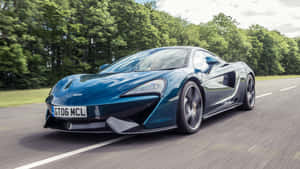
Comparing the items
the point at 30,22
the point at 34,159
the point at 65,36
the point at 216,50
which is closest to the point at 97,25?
the point at 65,36

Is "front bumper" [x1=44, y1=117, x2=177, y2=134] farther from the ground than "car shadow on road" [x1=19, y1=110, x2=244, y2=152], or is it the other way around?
"front bumper" [x1=44, y1=117, x2=177, y2=134]

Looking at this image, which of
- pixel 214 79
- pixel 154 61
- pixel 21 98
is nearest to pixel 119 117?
pixel 154 61

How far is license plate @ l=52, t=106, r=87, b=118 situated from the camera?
10.2 ft

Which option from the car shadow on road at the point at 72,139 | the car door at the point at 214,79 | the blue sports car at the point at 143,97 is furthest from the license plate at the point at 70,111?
the car door at the point at 214,79

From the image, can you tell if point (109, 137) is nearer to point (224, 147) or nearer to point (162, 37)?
point (224, 147)

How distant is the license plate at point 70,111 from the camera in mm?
3119

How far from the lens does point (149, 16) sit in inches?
1603

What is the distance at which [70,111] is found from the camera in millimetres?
3180

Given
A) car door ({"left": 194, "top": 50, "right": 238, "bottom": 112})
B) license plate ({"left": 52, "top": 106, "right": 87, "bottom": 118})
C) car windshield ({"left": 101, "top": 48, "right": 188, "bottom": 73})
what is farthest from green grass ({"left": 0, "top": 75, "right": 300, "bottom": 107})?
car door ({"left": 194, "top": 50, "right": 238, "bottom": 112})

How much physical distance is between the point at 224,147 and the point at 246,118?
2140 mm

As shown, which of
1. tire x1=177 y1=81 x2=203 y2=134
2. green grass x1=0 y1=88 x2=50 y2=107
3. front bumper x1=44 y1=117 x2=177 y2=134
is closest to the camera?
front bumper x1=44 y1=117 x2=177 y2=134

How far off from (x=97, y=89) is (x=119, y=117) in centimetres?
44

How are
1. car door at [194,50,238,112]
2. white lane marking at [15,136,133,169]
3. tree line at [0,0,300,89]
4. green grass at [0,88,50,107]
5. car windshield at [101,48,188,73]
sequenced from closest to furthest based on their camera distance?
white lane marking at [15,136,133,169] → car windshield at [101,48,188,73] → car door at [194,50,238,112] → green grass at [0,88,50,107] → tree line at [0,0,300,89]

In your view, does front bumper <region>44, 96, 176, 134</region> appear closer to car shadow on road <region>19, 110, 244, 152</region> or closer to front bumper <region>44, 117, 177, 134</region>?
front bumper <region>44, 117, 177, 134</region>
